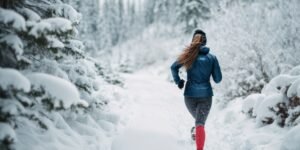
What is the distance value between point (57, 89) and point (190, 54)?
266 centimetres

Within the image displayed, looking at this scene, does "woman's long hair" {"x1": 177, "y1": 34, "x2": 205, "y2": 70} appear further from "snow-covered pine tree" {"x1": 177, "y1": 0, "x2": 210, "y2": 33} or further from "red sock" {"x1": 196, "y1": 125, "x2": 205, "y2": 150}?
"snow-covered pine tree" {"x1": 177, "y1": 0, "x2": 210, "y2": 33}

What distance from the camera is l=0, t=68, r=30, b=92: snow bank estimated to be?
3369mm

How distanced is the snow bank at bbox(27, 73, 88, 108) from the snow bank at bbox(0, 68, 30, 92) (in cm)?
36

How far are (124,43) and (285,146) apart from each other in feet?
285

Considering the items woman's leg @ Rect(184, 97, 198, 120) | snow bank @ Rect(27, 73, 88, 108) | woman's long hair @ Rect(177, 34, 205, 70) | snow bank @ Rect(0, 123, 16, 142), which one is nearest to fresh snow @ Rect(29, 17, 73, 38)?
snow bank @ Rect(27, 73, 88, 108)

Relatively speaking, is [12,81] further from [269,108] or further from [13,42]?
[269,108]

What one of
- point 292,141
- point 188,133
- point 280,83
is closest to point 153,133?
point 188,133

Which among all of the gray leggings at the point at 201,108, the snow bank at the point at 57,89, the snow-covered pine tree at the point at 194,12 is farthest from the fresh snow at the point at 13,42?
the snow-covered pine tree at the point at 194,12

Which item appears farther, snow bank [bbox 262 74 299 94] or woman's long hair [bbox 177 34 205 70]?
snow bank [bbox 262 74 299 94]

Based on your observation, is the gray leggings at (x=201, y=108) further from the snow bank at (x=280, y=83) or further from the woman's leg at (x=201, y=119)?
the snow bank at (x=280, y=83)

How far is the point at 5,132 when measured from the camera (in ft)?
11.5

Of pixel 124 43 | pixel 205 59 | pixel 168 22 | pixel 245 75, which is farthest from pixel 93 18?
pixel 205 59

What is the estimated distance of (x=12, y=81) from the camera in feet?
11.2

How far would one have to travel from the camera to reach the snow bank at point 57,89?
12.2 ft
